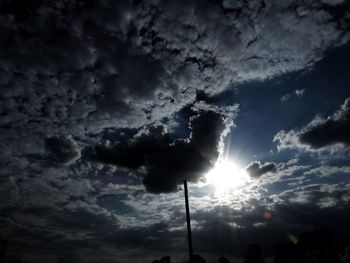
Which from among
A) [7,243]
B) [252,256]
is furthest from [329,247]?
[7,243]

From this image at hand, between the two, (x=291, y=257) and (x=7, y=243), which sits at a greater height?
(x=7, y=243)

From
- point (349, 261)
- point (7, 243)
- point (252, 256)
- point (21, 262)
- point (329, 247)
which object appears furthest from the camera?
point (21, 262)

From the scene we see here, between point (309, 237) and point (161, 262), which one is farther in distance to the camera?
point (161, 262)

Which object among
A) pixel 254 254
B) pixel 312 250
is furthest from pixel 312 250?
pixel 254 254

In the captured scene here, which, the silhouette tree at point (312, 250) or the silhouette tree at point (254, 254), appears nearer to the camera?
the silhouette tree at point (312, 250)

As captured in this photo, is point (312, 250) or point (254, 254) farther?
point (254, 254)

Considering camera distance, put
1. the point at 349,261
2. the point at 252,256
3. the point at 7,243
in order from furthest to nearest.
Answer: the point at 7,243
the point at 252,256
the point at 349,261

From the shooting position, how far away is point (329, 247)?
5572cm

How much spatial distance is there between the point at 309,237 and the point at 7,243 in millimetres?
71691

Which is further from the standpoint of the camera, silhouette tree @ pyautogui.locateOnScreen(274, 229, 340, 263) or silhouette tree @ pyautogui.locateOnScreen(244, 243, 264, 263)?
silhouette tree @ pyautogui.locateOnScreen(244, 243, 264, 263)

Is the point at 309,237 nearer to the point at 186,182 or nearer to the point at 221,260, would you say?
the point at 221,260

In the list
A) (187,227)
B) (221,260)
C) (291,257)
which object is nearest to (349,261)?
(291,257)

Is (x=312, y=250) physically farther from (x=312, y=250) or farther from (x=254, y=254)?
(x=254, y=254)

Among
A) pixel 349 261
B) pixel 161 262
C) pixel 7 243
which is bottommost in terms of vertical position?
pixel 349 261
